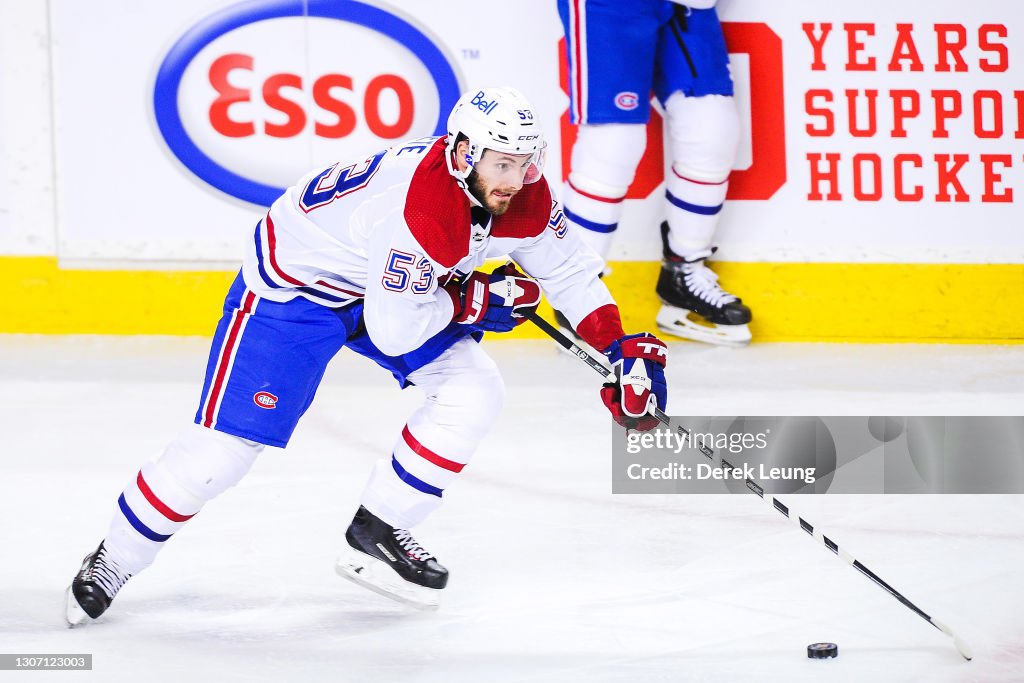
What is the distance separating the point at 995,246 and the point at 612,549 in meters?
2.40

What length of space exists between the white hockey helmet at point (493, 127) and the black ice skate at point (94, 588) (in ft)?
3.13

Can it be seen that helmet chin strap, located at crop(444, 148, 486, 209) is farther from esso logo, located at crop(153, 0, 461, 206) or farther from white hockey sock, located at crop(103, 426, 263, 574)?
esso logo, located at crop(153, 0, 461, 206)

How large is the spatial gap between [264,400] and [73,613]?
0.52m

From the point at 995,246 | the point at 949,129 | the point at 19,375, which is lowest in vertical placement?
the point at 19,375

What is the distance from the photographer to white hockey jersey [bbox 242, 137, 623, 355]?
256cm

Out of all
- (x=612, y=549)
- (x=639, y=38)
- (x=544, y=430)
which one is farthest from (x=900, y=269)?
(x=612, y=549)

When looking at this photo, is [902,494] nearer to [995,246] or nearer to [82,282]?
[995,246]

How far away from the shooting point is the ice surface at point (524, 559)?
261 cm

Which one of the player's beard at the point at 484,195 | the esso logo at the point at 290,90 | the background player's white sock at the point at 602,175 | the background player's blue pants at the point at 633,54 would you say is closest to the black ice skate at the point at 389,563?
the player's beard at the point at 484,195

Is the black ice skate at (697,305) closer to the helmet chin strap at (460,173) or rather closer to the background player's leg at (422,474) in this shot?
the background player's leg at (422,474)

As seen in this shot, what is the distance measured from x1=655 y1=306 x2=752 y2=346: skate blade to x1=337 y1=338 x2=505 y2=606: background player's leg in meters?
2.23

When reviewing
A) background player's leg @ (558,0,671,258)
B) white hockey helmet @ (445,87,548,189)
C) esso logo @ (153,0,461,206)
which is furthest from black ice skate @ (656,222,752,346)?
white hockey helmet @ (445,87,548,189)

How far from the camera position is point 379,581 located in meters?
2.88

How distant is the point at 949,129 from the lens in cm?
500
